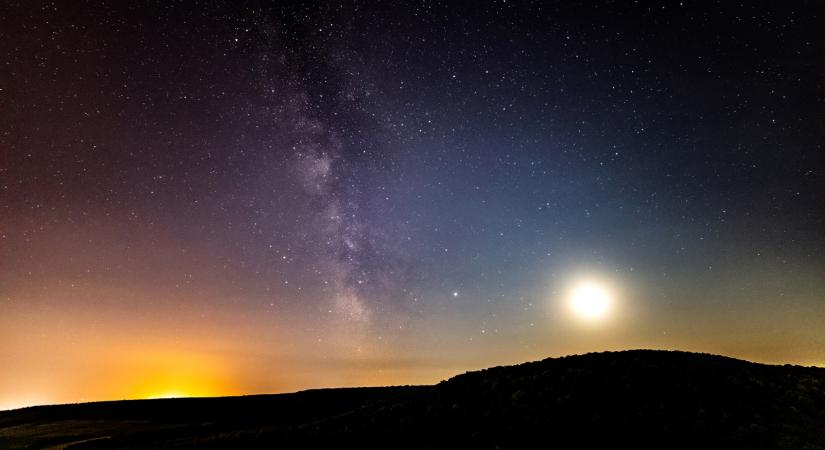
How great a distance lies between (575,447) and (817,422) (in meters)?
10.2

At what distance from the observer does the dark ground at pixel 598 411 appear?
1737 cm

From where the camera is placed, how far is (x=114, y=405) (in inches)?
2672

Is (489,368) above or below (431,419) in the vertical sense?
above

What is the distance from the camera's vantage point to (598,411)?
19.8m

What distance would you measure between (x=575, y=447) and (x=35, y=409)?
86421 mm

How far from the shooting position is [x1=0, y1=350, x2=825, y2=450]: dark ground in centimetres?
1737

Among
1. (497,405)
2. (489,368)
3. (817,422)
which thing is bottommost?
(817,422)

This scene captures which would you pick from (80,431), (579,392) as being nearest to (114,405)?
(80,431)

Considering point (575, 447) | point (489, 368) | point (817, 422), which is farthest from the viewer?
point (489, 368)

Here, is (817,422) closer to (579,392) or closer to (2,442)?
(579,392)

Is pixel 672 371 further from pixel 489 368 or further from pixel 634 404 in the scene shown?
pixel 489 368

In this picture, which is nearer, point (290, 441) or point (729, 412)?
point (729, 412)

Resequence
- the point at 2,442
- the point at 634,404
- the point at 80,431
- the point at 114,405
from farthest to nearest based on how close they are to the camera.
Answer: the point at 114,405 < the point at 80,431 < the point at 2,442 < the point at 634,404

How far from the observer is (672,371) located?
24.3m
